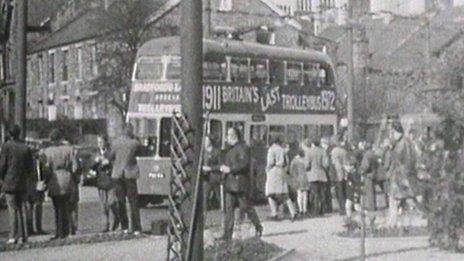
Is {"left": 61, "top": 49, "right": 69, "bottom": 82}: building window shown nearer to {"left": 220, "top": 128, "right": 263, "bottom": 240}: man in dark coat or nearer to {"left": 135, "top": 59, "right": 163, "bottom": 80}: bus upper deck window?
{"left": 135, "top": 59, "right": 163, "bottom": 80}: bus upper deck window

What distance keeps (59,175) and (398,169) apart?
5681 mm

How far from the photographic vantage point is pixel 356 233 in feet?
58.2

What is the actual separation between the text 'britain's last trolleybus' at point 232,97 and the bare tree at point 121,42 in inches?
740

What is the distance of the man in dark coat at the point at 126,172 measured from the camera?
1744 centimetres

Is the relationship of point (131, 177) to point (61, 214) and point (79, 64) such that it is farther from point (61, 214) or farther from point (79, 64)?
point (79, 64)

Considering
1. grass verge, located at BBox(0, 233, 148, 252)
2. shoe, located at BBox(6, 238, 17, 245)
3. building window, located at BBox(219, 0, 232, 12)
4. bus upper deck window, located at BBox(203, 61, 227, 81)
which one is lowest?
grass verge, located at BBox(0, 233, 148, 252)

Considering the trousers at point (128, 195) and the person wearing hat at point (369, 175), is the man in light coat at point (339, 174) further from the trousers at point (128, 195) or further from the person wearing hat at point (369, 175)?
the trousers at point (128, 195)

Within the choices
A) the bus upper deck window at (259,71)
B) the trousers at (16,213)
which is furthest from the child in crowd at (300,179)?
the trousers at (16,213)

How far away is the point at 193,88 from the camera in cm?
960

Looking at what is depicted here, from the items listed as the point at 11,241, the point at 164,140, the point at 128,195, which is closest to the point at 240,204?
the point at 128,195

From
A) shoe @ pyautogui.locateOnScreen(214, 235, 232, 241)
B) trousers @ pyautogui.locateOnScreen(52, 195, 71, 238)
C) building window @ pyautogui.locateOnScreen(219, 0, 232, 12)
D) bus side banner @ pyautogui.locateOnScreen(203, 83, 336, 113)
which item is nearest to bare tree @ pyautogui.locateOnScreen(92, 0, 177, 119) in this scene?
building window @ pyautogui.locateOnScreen(219, 0, 232, 12)

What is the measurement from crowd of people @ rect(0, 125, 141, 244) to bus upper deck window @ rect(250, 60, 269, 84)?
33.9 ft

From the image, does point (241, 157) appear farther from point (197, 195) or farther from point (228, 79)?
point (228, 79)

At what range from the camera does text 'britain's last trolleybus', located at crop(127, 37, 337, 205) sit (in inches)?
1069
